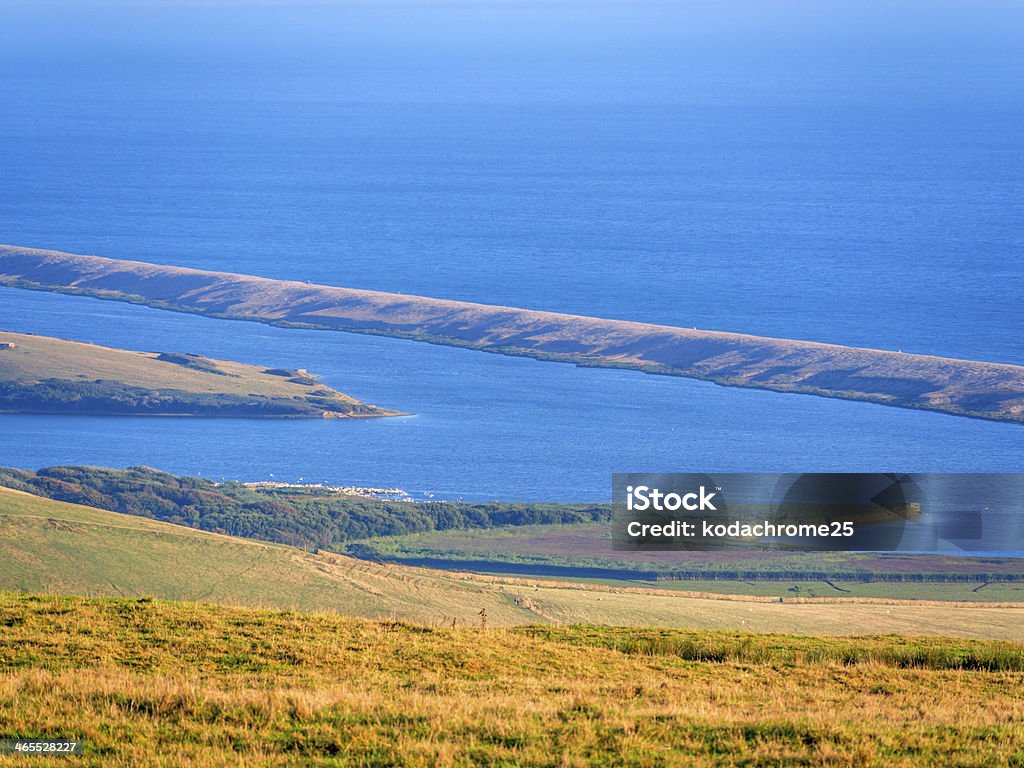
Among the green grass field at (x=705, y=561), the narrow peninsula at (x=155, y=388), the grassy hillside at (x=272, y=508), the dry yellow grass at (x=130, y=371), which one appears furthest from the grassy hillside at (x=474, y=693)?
the dry yellow grass at (x=130, y=371)

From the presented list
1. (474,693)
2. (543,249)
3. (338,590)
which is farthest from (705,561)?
(543,249)

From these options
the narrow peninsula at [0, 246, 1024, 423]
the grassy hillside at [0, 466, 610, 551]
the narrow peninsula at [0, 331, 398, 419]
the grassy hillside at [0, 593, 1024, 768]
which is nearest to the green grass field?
the grassy hillside at [0, 466, 610, 551]

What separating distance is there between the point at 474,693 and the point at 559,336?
52570mm

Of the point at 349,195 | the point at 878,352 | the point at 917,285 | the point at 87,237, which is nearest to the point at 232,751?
the point at 878,352

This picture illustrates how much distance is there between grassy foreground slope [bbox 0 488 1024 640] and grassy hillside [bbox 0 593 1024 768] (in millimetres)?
4176

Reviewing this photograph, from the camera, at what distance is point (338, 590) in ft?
52.9

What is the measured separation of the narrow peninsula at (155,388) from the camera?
160 ft

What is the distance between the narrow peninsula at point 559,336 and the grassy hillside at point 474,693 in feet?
135

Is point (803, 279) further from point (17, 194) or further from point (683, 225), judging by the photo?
point (17, 194)

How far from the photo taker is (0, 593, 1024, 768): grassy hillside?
673cm

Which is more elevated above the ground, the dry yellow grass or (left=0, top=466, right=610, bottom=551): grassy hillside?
the dry yellow grass

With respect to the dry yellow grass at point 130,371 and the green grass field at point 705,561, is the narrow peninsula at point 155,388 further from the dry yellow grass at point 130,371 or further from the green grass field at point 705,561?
the green grass field at point 705,561
